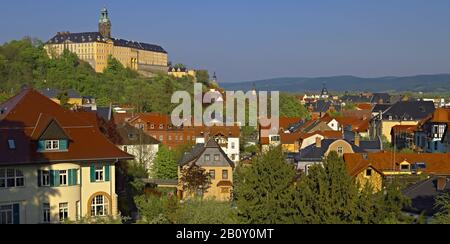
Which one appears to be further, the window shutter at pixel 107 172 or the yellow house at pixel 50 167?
the window shutter at pixel 107 172

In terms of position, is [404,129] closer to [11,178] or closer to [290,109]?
[290,109]

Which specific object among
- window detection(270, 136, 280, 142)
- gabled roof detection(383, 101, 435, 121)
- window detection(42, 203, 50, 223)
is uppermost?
gabled roof detection(383, 101, 435, 121)

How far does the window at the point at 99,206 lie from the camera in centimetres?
1931

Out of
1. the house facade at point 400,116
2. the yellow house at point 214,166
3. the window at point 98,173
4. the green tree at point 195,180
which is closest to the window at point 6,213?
the window at point 98,173

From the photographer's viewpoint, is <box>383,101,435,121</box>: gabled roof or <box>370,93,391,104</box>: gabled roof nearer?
<box>383,101,435,121</box>: gabled roof

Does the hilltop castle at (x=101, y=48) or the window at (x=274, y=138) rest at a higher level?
the hilltop castle at (x=101, y=48)

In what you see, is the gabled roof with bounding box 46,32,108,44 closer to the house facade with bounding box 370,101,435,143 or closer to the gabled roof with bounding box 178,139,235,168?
the house facade with bounding box 370,101,435,143

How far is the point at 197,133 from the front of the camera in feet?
180

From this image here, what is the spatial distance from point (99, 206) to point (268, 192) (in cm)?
681

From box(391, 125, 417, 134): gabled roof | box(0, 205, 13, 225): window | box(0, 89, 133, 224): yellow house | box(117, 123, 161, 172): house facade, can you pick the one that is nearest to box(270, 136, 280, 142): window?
box(117, 123, 161, 172): house facade

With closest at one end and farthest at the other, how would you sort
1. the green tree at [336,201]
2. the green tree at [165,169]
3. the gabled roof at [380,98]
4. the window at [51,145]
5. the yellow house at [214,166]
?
1. the green tree at [336,201]
2. the window at [51,145]
3. the yellow house at [214,166]
4. the green tree at [165,169]
5. the gabled roof at [380,98]

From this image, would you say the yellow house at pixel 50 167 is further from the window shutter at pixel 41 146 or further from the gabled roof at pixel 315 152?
the gabled roof at pixel 315 152

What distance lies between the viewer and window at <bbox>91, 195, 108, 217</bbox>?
19312mm
